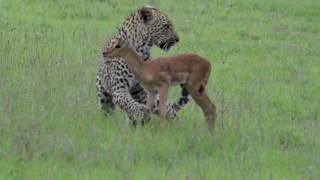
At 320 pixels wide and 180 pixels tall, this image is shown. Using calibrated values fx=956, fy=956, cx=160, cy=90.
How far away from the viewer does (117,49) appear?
1026cm

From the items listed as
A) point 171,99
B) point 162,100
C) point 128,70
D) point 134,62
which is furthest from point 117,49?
point 171,99

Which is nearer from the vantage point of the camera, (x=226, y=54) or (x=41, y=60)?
(x=41, y=60)

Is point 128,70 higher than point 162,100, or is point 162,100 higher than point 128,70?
point 128,70

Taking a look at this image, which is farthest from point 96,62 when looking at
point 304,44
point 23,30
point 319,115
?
point 304,44

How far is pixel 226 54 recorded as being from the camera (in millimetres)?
15906

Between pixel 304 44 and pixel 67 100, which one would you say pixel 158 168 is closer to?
pixel 67 100

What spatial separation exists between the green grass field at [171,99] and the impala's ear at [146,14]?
1147 mm

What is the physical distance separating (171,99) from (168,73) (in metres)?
2.17

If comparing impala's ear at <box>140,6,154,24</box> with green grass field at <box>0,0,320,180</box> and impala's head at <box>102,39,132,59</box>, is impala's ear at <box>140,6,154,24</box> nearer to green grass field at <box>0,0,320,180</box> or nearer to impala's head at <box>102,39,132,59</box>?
impala's head at <box>102,39,132,59</box>

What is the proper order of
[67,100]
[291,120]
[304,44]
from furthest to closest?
[304,44] → [291,120] → [67,100]

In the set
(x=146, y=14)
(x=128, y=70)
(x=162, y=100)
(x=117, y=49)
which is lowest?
(x=162, y=100)

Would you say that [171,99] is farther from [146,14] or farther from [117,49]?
[117,49]

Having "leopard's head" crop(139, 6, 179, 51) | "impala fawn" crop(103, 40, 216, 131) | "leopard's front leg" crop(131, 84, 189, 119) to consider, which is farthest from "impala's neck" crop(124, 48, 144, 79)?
"leopard's head" crop(139, 6, 179, 51)

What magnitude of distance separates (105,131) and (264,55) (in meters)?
6.79
